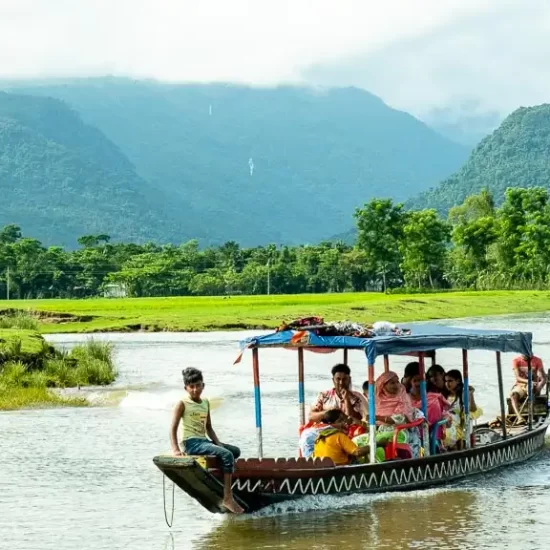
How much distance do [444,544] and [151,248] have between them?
143167mm

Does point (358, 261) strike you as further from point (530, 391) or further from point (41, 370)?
point (530, 391)

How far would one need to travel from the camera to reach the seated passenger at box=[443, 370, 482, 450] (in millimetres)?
17078

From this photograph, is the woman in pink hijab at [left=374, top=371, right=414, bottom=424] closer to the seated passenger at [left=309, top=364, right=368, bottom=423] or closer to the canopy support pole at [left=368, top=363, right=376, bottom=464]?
the seated passenger at [left=309, top=364, right=368, bottom=423]

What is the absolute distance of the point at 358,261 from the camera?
5182 inches

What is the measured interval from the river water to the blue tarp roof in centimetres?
209

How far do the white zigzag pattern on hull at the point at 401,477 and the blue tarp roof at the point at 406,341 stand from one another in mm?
1691

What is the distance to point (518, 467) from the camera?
60.5 feet

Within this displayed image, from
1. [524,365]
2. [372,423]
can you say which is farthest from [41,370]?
[372,423]

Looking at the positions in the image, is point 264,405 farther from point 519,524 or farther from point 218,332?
point 218,332

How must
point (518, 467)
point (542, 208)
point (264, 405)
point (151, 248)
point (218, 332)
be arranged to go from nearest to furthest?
point (518, 467) < point (264, 405) < point (218, 332) < point (542, 208) < point (151, 248)

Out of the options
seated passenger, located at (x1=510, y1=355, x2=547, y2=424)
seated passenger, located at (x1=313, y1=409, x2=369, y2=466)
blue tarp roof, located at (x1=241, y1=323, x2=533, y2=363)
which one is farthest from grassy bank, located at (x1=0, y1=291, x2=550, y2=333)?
seated passenger, located at (x1=313, y1=409, x2=369, y2=466)

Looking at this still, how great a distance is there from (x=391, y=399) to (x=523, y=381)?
6074 mm

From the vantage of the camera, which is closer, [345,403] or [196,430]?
[196,430]

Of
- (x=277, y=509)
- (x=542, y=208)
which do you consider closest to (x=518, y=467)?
(x=277, y=509)
